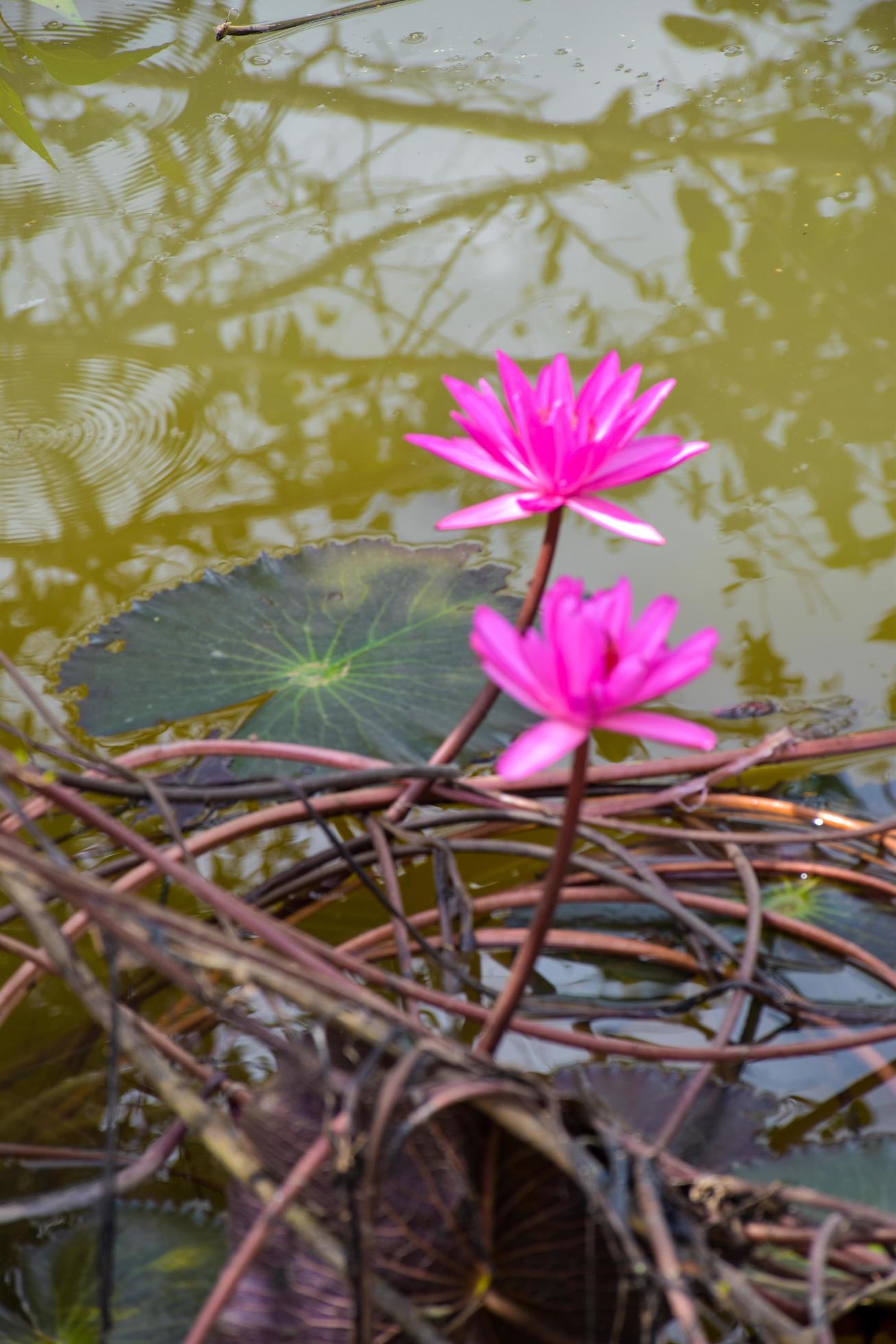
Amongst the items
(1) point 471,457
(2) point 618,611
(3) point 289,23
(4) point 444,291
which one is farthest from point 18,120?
(2) point 618,611

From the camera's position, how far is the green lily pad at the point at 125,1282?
857 mm

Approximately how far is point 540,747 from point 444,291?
1707 millimetres

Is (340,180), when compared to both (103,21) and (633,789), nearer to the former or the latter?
(103,21)

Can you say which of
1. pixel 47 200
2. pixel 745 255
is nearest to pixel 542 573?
pixel 745 255

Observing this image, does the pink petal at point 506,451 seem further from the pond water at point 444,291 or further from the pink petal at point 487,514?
the pond water at point 444,291

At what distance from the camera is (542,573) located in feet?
3.53

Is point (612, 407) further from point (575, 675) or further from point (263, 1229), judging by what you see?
point (263, 1229)

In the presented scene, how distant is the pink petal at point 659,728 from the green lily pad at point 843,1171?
1.41 feet

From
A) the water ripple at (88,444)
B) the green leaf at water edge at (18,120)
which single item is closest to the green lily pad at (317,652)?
the water ripple at (88,444)

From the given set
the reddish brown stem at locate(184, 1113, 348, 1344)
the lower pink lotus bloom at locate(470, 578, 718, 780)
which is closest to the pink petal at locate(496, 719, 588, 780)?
the lower pink lotus bloom at locate(470, 578, 718, 780)

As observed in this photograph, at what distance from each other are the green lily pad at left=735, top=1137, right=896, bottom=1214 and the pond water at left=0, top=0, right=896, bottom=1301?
0.09 metres

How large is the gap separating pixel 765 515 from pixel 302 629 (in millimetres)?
725

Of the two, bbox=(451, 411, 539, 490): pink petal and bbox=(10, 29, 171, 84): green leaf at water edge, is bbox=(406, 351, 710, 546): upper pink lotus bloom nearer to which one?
bbox=(451, 411, 539, 490): pink petal

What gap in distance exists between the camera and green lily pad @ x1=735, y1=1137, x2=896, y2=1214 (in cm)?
90
